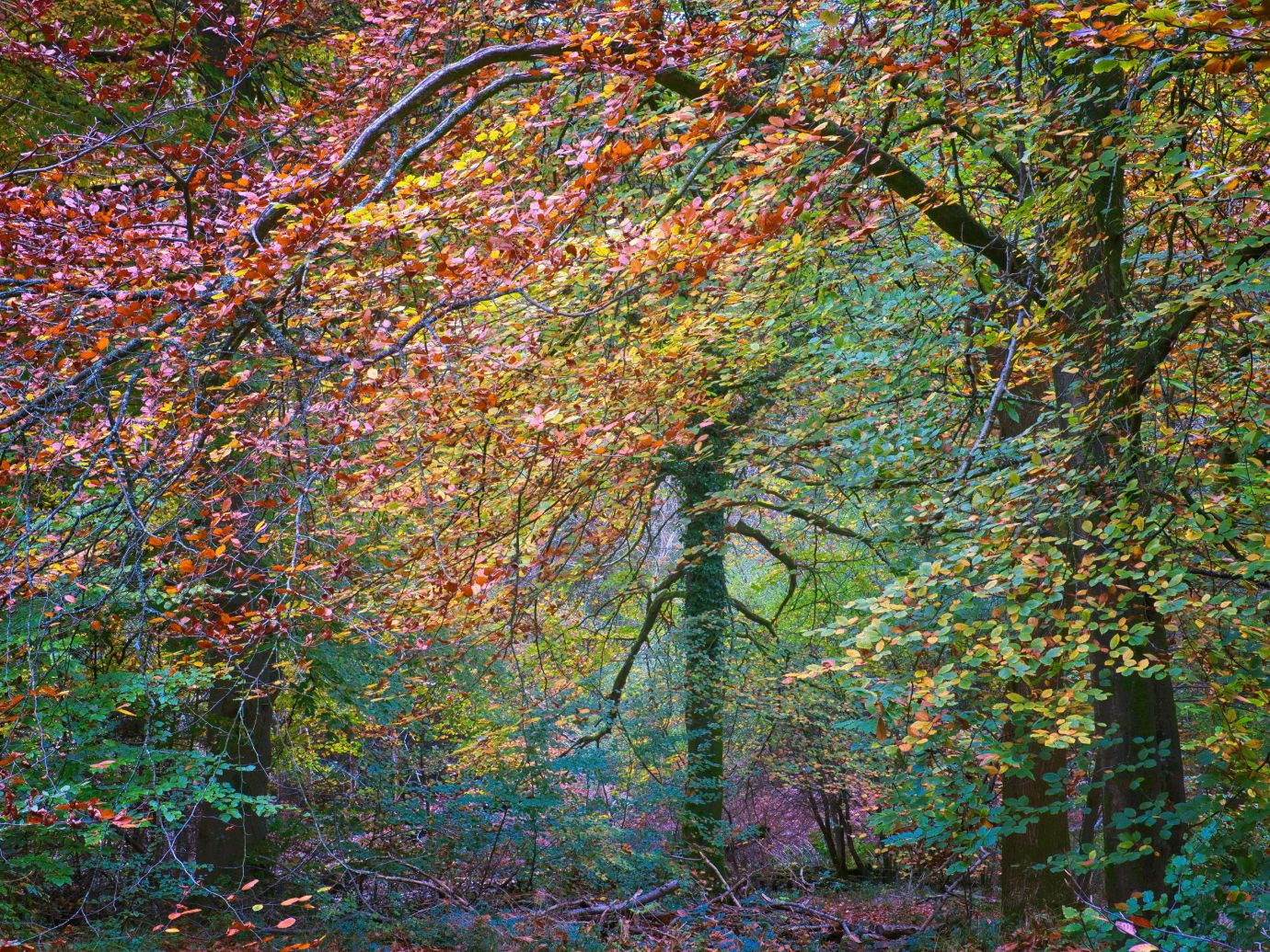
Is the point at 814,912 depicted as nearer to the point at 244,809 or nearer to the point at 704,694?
the point at 704,694

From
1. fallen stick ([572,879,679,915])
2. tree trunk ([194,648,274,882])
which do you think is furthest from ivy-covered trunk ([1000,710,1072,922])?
tree trunk ([194,648,274,882])

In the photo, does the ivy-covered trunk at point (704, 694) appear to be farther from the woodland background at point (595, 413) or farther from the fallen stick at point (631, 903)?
the woodland background at point (595, 413)

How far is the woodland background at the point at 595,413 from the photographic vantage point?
146 inches

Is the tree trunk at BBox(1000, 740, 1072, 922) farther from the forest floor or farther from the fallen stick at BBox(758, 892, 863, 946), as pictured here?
the fallen stick at BBox(758, 892, 863, 946)

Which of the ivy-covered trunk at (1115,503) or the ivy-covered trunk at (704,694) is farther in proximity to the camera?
the ivy-covered trunk at (704,694)

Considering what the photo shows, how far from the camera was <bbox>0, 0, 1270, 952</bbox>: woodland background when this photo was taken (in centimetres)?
372

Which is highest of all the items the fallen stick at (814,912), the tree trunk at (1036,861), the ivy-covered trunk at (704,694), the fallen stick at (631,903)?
the ivy-covered trunk at (704,694)

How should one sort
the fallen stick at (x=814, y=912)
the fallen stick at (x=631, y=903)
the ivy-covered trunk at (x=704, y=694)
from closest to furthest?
the fallen stick at (x=631, y=903) < the fallen stick at (x=814, y=912) < the ivy-covered trunk at (x=704, y=694)

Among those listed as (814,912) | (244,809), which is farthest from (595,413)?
(814,912)

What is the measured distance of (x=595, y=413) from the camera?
514 centimetres

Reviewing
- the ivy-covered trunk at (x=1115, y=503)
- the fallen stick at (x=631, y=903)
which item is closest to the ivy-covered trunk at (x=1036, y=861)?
the ivy-covered trunk at (x=1115, y=503)

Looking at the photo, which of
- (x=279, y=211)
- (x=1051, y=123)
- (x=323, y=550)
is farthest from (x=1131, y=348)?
(x=323, y=550)

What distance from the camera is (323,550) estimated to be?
19.0 feet

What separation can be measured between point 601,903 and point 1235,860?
6.14 m
